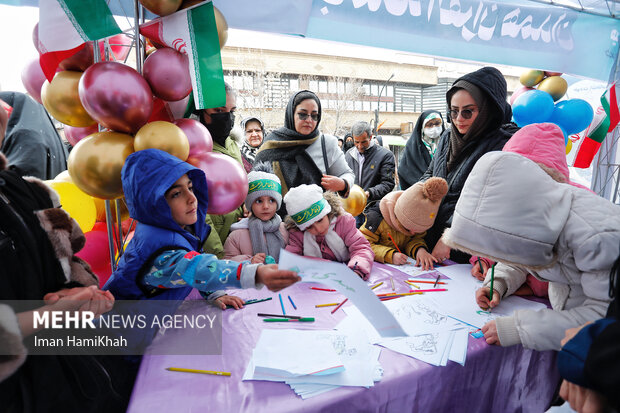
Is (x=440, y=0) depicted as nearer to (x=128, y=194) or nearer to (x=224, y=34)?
(x=224, y=34)

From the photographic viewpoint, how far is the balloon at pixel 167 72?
1416mm

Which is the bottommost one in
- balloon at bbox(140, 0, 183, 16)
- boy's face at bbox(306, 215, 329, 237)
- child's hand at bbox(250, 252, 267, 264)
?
child's hand at bbox(250, 252, 267, 264)

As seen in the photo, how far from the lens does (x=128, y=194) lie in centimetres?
112

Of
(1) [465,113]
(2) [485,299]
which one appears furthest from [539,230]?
(1) [465,113]

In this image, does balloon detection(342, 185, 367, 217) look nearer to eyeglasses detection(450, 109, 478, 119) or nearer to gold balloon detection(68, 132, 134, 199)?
eyeglasses detection(450, 109, 478, 119)

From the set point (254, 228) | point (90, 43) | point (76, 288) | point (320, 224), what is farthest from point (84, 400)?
point (90, 43)

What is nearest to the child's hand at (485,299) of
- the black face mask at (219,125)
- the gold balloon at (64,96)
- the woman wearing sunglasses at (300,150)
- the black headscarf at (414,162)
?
the woman wearing sunglasses at (300,150)

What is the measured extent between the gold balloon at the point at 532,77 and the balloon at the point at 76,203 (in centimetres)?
433

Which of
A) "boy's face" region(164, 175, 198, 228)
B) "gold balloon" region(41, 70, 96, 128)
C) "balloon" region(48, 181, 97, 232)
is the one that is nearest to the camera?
"boy's face" region(164, 175, 198, 228)

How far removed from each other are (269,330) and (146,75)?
1324 mm

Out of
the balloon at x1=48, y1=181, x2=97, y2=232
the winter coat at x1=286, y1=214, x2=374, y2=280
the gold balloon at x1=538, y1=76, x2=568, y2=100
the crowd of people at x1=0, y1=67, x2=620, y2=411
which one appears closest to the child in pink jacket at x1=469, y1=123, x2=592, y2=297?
the crowd of people at x1=0, y1=67, x2=620, y2=411

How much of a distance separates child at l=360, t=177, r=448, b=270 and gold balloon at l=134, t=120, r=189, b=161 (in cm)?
120

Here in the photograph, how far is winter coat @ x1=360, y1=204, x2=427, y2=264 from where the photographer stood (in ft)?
6.04

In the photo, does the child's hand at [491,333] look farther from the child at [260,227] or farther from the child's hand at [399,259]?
the child at [260,227]
